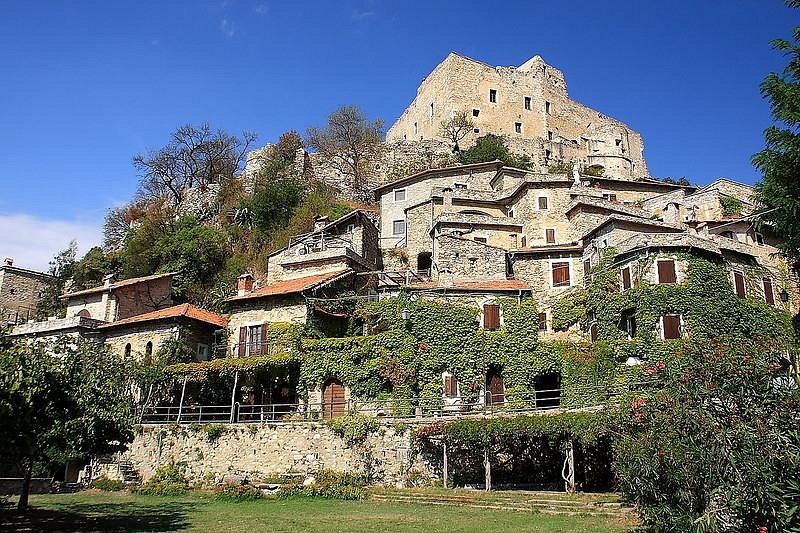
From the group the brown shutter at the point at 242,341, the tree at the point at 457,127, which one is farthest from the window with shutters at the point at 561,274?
the tree at the point at 457,127

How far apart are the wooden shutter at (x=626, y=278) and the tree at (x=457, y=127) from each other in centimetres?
3895

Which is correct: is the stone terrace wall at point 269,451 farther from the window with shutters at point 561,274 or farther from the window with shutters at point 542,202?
the window with shutters at point 542,202

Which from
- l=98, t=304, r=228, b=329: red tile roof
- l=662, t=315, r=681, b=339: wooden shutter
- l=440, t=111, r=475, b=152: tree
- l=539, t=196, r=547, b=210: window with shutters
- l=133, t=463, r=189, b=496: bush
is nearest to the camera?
l=133, t=463, r=189, b=496: bush

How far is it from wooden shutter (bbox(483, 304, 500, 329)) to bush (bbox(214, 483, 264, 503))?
14.3 metres

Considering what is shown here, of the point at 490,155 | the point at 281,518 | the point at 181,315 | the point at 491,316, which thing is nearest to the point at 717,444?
the point at 281,518

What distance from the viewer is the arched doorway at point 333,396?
107ft

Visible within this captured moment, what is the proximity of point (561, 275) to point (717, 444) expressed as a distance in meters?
25.1

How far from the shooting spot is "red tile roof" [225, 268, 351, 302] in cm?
3547

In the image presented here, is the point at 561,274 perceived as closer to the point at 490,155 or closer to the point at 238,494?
the point at 238,494

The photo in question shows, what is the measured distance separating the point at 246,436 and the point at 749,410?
2332 cm

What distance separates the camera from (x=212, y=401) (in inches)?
1458

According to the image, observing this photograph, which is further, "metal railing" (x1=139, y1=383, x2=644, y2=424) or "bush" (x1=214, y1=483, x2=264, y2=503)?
"metal railing" (x1=139, y1=383, x2=644, y2=424)

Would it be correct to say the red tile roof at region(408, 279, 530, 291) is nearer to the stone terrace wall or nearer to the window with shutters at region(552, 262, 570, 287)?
the window with shutters at region(552, 262, 570, 287)

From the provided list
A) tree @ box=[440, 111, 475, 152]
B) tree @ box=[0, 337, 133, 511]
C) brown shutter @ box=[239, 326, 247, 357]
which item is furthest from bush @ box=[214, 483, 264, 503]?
tree @ box=[440, 111, 475, 152]
